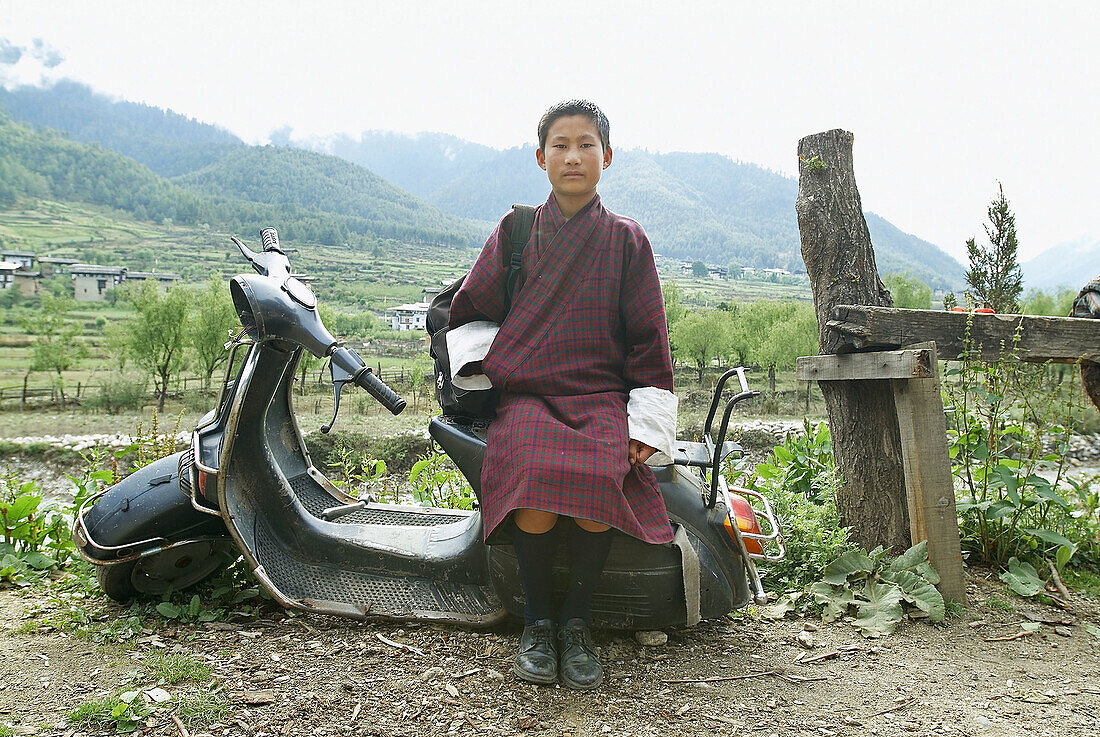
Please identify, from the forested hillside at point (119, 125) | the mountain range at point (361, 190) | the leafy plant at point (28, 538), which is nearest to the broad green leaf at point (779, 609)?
the leafy plant at point (28, 538)

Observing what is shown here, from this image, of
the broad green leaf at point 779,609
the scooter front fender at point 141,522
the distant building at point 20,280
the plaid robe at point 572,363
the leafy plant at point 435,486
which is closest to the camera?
the plaid robe at point 572,363

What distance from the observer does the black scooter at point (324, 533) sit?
2.22 m

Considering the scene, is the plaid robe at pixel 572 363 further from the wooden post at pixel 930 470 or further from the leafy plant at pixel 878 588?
the wooden post at pixel 930 470

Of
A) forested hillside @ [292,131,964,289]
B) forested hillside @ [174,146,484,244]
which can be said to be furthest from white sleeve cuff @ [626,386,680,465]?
forested hillside @ [174,146,484,244]

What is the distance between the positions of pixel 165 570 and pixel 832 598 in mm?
2470

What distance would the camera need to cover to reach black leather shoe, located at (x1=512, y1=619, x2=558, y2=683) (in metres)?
2.02

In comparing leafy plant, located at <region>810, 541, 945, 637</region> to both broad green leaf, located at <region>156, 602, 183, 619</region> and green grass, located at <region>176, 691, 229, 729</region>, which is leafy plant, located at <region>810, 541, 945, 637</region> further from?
broad green leaf, located at <region>156, 602, 183, 619</region>

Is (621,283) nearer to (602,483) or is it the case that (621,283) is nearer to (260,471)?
(602,483)

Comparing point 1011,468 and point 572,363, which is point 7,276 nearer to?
point 572,363

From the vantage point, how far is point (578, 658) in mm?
Result: 2055

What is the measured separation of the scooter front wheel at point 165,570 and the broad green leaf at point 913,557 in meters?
2.55

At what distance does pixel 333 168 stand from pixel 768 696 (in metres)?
149

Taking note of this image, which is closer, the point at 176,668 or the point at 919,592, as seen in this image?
the point at 176,668

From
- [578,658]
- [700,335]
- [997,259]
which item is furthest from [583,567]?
[700,335]
